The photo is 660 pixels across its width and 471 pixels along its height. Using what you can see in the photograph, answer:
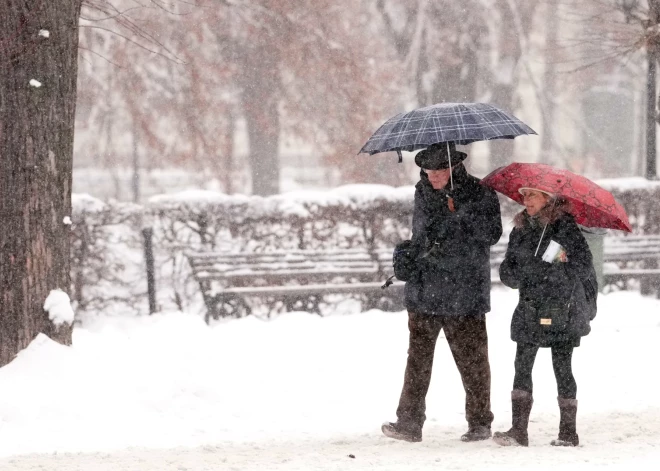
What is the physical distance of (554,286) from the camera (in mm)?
5516

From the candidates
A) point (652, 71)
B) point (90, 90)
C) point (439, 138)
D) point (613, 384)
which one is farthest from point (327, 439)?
point (90, 90)

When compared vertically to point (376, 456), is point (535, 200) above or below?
above

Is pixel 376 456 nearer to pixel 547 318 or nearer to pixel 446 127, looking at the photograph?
pixel 547 318

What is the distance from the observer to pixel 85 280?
10336 millimetres

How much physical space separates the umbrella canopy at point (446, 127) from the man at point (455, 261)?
6.8 inches

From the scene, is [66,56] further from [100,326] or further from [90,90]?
[90,90]

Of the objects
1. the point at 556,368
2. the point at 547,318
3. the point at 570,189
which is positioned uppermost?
the point at 570,189

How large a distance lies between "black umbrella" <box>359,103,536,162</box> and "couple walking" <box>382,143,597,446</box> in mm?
175

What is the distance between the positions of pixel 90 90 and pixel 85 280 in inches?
343

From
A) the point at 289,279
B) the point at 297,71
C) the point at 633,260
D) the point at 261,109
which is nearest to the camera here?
the point at 289,279

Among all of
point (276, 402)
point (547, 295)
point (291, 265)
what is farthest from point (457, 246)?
point (291, 265)

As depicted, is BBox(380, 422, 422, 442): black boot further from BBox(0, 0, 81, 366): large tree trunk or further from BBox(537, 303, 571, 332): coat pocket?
BBox(0, 0, 81, 366): large tree trunk

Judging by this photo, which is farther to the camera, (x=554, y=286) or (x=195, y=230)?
(x=195, y=230)

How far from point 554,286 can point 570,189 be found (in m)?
0.52
